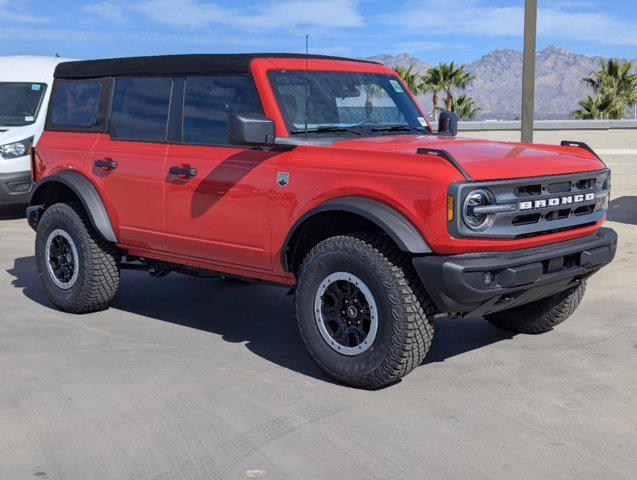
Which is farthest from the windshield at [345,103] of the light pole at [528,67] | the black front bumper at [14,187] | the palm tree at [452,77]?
the palm tree at [452,77]

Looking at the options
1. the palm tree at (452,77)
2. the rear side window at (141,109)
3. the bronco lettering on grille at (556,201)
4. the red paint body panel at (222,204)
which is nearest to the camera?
the bronco lettering on grille at (556,201)

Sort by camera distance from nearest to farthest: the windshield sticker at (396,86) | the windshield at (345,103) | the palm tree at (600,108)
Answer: the windshield at (345,103) < the windshield sticker at (396,86) < the palm tree at (600,108)

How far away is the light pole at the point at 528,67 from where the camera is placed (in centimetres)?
975

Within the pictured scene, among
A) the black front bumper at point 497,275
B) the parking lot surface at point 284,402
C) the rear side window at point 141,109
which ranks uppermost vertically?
the rear side window at point 141,109

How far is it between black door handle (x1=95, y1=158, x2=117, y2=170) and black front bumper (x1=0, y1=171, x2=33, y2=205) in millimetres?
6629

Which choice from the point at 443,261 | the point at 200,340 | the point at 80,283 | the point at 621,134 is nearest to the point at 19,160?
the point at 80,283

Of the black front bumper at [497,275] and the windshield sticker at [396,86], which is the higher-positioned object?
the windshield sticker at [396,86]

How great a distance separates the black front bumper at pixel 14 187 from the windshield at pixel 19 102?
35.8 inches

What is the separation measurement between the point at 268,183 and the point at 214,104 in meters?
0.87

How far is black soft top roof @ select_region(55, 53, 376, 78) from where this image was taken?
5984 mm

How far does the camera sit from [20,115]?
535 inches

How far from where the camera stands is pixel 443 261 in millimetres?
4793

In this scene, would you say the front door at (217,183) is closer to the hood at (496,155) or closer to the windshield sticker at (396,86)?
the hood at (496,155)

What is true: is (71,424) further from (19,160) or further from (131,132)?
(19,160)
